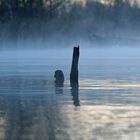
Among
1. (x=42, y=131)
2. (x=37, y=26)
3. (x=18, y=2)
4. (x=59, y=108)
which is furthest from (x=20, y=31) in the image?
(x=42, y=131)

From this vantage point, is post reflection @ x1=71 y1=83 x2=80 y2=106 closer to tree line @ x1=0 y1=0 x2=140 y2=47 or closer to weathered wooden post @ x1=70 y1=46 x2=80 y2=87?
weathered wooden post @ x1=70 y1=46 x2=80 y2=87

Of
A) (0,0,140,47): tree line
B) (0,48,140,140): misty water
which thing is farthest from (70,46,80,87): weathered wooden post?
(0,0,140,47): tree line

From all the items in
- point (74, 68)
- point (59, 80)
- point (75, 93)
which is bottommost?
point (75, 93)

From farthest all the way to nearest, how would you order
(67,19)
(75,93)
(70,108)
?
(67,19), (75,93), (70,108)

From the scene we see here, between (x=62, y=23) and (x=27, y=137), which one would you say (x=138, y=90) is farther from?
(x=62, y=23)

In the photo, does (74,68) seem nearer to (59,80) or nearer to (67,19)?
(59,80)

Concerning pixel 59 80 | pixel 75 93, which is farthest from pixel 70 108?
pixel 59 80

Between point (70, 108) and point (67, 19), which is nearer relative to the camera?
point (70, 108)

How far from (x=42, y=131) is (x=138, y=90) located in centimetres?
985

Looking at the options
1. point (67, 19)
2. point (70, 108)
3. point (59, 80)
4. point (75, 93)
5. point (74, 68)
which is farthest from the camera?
point (67, 19)

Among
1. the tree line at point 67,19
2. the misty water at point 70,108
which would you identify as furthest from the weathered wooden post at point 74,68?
the tree line at point 67,19

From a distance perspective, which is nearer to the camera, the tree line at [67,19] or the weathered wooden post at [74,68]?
the weathered wooden post at [74,68]

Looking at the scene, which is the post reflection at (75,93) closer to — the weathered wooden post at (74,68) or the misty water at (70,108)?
the misty water at (70,108)

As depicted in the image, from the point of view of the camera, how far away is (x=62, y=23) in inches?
2269
